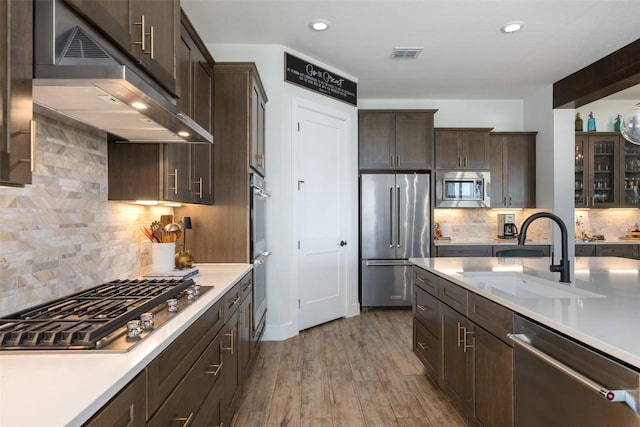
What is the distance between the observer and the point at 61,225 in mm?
1733

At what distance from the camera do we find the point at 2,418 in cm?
74

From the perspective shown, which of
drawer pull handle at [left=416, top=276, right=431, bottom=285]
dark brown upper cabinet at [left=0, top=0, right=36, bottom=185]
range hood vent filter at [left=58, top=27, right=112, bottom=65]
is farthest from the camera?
drawer pull handle at [left=416, top=276, right=431, bottom=285]

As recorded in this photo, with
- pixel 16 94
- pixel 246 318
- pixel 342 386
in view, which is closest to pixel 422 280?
pixel 342 386

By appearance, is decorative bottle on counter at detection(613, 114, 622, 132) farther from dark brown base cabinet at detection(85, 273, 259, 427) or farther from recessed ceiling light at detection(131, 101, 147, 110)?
recessed ceiling light at detection(131, 101, 147, 110)

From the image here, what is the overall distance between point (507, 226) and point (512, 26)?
2970 millimetres

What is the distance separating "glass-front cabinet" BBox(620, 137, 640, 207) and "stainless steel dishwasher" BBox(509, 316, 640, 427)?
205 inches

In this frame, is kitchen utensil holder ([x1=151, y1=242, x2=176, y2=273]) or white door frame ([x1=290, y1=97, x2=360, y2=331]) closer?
kitchen utensil holder ([x1=151, y1=242, x2=176, y2=273])

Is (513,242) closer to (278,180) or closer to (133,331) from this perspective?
(278,180)

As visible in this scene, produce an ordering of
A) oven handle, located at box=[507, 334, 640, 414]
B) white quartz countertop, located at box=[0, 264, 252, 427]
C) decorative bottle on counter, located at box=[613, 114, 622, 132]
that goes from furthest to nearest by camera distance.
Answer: decorative bottle on counter, located at box=[613, 114, 622, 132]
oven handle, located at box=[507, 334, 640, 414]
white quartz countertop, located at box=[0, 264, 252, 427]

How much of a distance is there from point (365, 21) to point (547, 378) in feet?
10.2

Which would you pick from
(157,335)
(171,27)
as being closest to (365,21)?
(171,27)

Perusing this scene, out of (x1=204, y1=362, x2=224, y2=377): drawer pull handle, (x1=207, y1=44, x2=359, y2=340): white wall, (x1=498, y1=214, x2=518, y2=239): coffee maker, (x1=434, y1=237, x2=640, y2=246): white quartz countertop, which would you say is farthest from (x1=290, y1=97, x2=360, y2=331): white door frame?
(x1=204, y1=362, x2=224, y2=377): drawer pull handle

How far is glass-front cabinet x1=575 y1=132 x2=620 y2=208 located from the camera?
5.40m

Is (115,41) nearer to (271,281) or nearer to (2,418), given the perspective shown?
(2,418)
